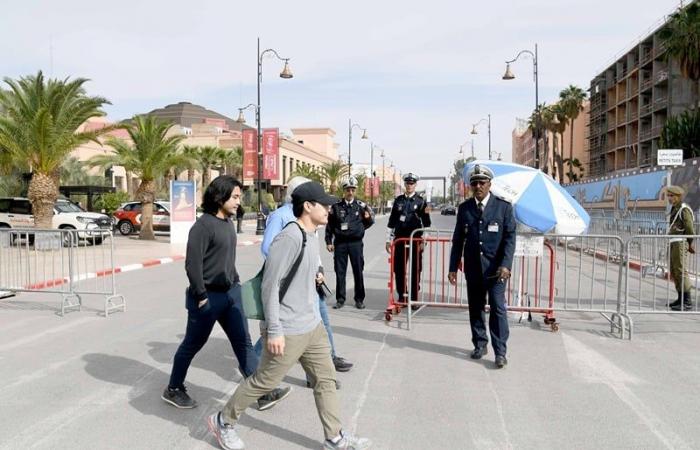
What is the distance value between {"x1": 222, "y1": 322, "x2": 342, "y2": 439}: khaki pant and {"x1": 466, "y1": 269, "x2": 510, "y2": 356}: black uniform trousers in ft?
8.11

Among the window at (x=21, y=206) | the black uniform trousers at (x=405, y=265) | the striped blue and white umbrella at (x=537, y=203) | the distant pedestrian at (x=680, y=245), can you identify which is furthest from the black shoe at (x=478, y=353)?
the window at (x=21, y=206)

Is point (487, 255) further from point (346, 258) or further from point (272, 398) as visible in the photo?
point (346, 258)

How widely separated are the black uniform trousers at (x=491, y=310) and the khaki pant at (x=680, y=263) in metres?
3.94

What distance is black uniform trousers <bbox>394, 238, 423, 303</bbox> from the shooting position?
7941 millimetres

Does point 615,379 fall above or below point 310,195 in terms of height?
below

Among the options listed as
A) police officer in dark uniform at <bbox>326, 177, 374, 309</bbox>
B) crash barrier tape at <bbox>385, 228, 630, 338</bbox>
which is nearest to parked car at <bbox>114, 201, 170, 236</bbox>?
crash barrier tape at <bbox>385, 228, 630, 338</bbox>

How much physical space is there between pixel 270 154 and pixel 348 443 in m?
30.1

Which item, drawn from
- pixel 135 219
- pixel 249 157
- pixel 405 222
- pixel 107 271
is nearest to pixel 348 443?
pixel 405 222

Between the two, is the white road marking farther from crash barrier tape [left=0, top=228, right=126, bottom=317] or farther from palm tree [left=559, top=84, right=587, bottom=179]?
palm tree [left=559, top=84, right=587, bottom=179]

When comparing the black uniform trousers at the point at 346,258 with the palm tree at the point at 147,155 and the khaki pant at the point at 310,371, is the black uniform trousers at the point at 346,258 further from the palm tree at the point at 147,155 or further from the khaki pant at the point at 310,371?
the palm tree at the point at 147,155

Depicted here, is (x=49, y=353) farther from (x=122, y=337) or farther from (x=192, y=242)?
(x=192, y=242)

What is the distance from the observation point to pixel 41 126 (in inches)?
698

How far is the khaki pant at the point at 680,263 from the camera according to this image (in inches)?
322

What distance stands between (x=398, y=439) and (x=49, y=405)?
8.80 ft
